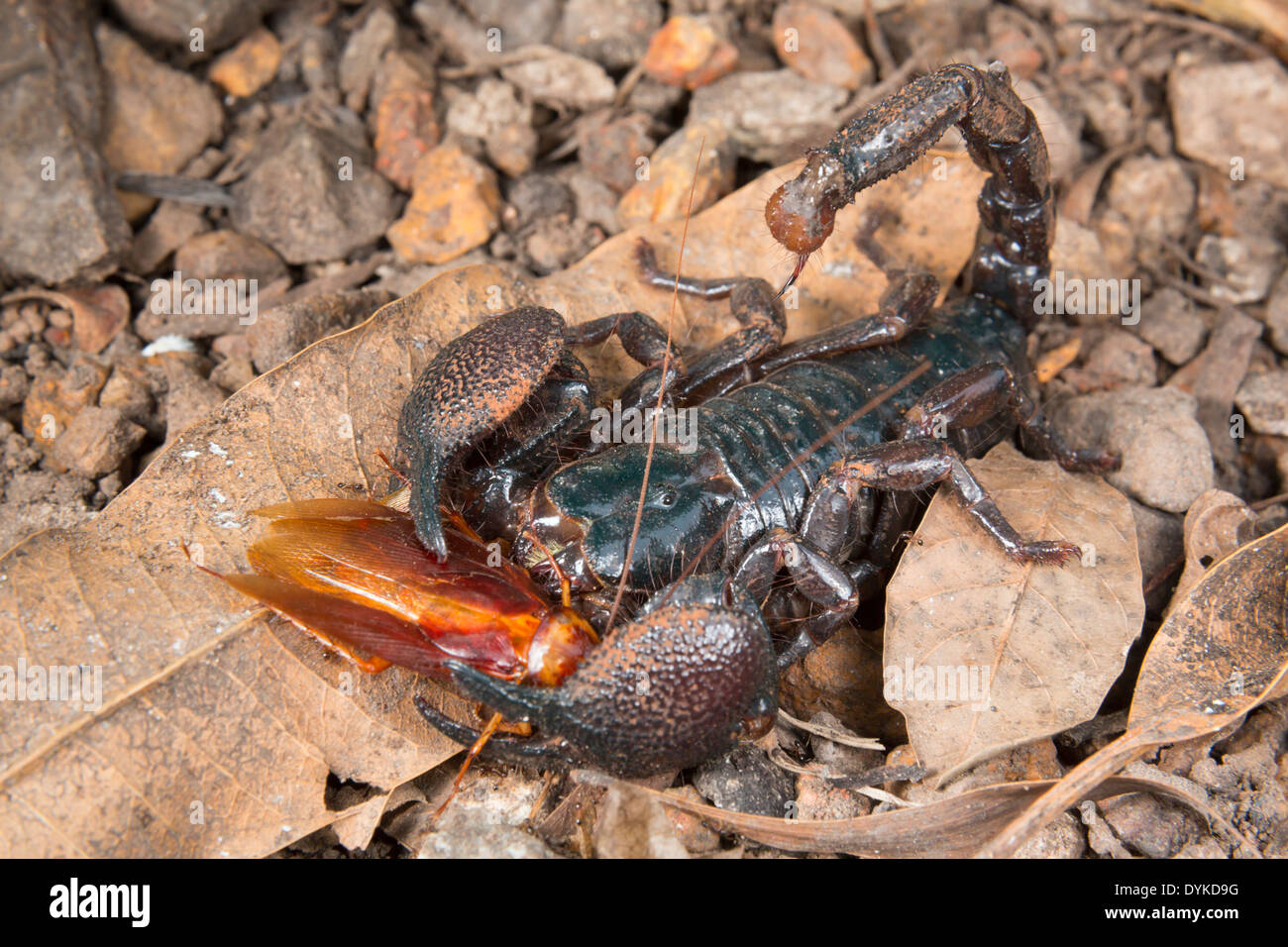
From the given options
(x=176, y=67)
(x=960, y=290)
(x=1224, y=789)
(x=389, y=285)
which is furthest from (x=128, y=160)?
(x=1224, y=789)

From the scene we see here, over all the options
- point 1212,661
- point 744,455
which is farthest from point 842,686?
point 1212,661

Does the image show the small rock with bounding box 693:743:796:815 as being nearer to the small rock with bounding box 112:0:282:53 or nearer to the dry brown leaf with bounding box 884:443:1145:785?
the dry brown leaf with bounding box 884:443:1145:785

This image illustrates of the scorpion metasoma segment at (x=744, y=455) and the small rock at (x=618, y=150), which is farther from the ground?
the small rock at (x=618, y=150)

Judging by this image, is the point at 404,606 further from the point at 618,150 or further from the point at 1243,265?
the point at 1243,265

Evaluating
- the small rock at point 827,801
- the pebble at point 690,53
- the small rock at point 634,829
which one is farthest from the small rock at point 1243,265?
the small rock at point 634,829

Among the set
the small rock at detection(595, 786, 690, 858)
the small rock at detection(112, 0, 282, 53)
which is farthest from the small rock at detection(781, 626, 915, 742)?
the small rock at detection(112, 0, 282, 53)

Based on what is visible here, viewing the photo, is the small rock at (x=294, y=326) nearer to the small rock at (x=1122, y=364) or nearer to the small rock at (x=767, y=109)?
the small rock at (x=767, y=109)
